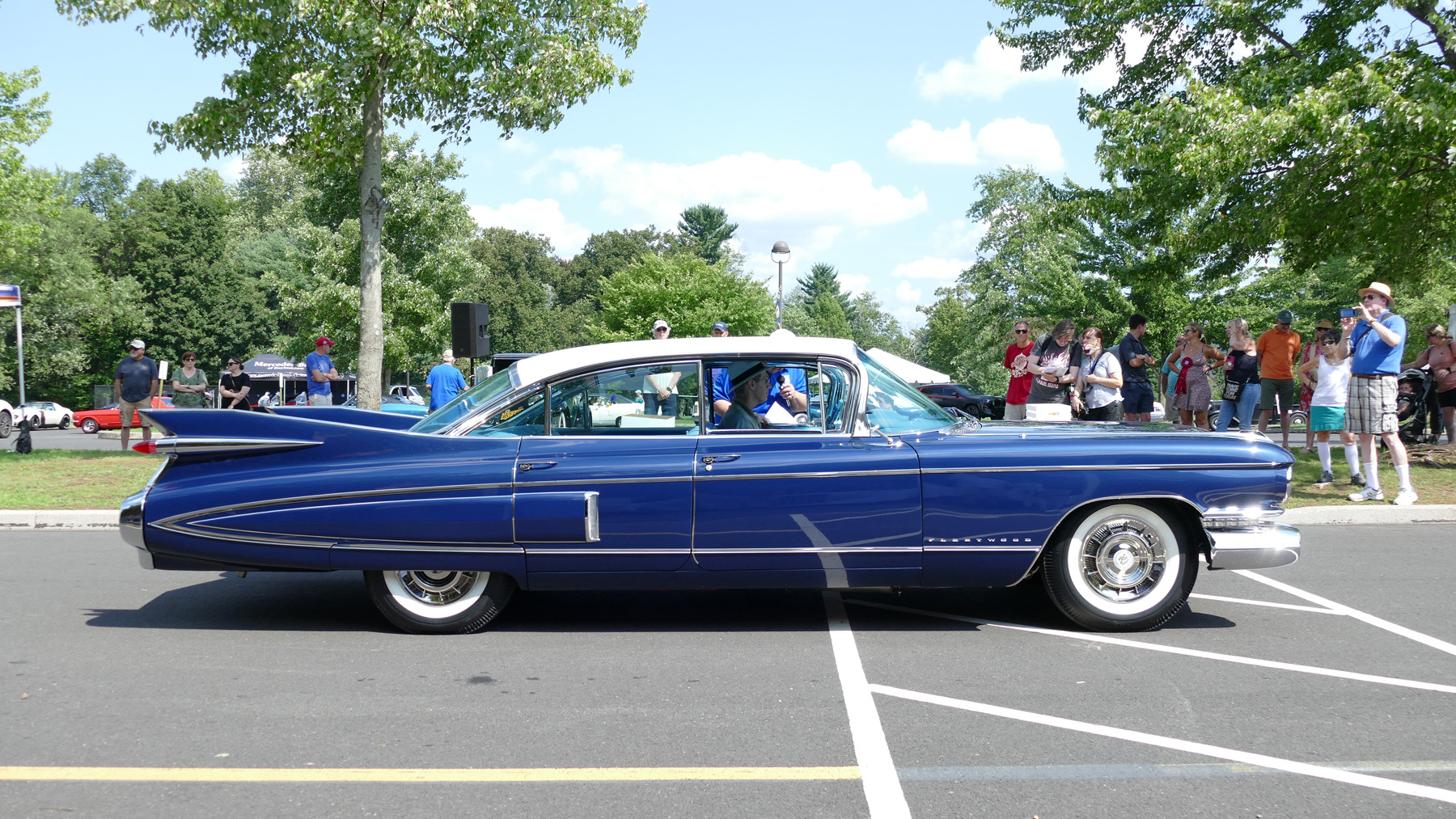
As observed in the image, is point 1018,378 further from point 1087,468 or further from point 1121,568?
point 1087,468

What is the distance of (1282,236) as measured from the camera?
1372 centimetres

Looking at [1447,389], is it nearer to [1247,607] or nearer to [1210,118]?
[1210,118]

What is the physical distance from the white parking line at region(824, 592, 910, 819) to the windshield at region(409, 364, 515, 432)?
7.06 feet

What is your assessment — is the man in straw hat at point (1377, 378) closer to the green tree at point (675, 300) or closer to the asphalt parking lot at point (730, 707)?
the asphalt parking lot at point (730, 707)

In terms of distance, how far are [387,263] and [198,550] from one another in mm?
33385

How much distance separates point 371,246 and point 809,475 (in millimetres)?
11470

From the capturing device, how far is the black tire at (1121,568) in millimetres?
5223

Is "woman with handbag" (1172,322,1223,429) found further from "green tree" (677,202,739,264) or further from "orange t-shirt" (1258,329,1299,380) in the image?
"green tree" (677,202,739,264)

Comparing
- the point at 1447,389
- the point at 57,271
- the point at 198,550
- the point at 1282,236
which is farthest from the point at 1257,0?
the point at 57,271

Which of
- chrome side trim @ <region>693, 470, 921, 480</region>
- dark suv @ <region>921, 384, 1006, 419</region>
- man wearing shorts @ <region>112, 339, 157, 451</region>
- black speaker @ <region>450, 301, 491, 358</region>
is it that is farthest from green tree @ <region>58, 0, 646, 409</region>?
dark suv @ <region>921, 384, 1006, 419</region>

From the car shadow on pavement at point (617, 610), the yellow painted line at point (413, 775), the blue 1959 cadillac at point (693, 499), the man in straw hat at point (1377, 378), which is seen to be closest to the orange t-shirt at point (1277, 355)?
the man in straw hat at point (1377, 378)

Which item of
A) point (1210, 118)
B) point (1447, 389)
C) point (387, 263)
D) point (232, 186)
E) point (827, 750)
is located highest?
point (232, 186)

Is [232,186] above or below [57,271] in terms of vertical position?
above

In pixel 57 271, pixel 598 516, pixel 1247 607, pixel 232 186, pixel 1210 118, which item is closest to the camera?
pixel 598 516
